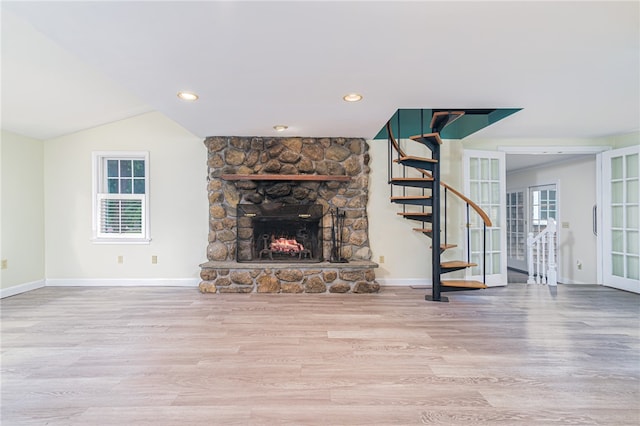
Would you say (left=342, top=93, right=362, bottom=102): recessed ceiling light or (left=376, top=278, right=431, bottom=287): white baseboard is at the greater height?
(left=342, top=93, right=362, bottom=102): recessed ceiling light

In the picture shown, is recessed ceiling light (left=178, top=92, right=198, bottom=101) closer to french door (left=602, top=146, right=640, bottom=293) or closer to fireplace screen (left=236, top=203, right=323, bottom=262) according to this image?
fireplace screen (left=236, top=203, right=323, bottom=262)

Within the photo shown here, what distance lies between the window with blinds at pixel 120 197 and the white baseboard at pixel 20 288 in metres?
1.00

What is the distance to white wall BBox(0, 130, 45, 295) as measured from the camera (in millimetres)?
4023

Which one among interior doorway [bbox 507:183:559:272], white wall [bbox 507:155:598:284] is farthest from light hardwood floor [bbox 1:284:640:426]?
interior doorway [bbox 507:183:559:272]

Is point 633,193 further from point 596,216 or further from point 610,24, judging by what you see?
point 610,24

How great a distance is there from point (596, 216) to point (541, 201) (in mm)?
1687

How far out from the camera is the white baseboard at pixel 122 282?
455 centimetres

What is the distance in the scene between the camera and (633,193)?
172 inches

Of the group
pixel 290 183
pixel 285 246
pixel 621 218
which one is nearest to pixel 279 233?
pixel 285 246

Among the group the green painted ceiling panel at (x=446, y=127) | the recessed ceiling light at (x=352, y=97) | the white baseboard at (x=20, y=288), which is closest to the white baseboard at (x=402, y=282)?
the green painted ceiling panel at (x=446, y=127)

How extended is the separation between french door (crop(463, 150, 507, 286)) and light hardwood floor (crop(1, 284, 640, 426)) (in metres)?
0.98

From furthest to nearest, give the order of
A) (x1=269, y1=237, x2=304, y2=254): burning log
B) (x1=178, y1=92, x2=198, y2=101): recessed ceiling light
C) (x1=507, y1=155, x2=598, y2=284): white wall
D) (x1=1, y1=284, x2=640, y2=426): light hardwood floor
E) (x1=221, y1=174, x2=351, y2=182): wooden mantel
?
(x1=507, y1=155, x2=598, y2=284): white wall → (x1=269, y1=237, x2=304, y2=254): burning log → (x1=221, y1=174, x2=351, y2=182): wooden mantel → (x1=178, y1=92, x2=198, y2=101): recessed ceiling light → (x1=1, y1=284, x2=640, y2=426): light hardwood floor

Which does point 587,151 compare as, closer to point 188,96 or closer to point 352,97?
point 352,97

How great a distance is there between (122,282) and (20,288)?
121cm
